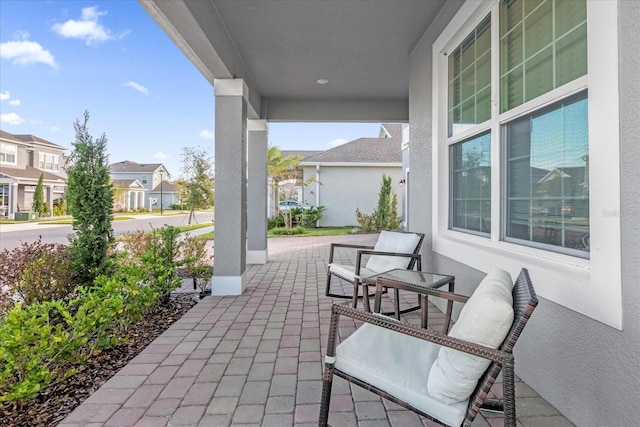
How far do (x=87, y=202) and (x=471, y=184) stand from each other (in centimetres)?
428

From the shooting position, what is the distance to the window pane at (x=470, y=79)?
3.01 m

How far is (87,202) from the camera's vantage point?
403cm

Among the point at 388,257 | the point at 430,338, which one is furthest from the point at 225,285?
the point at 430,338

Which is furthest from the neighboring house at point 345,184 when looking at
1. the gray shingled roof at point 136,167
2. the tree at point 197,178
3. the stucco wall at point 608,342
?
the gray shingled roof at point 136,167

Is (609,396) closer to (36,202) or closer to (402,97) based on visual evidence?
(402,97)

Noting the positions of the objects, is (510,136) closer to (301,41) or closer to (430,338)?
(430,338)

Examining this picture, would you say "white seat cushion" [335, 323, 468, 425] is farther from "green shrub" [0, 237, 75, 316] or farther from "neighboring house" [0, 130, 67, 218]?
"neighboring house" [0, 130, 67, 218]

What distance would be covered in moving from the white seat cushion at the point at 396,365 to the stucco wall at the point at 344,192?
14.2 meters

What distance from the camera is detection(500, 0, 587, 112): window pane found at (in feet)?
6.43

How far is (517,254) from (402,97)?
17.2 ft

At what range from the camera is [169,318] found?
3715 millimetres

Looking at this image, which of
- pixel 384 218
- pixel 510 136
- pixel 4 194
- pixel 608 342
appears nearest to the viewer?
pixel 608 342

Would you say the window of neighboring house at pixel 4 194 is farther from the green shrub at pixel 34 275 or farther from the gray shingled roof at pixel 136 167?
the green shrub at pixel 34 275

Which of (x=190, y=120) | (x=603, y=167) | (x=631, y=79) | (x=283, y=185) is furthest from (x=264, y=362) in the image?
(x=190, y=120)
